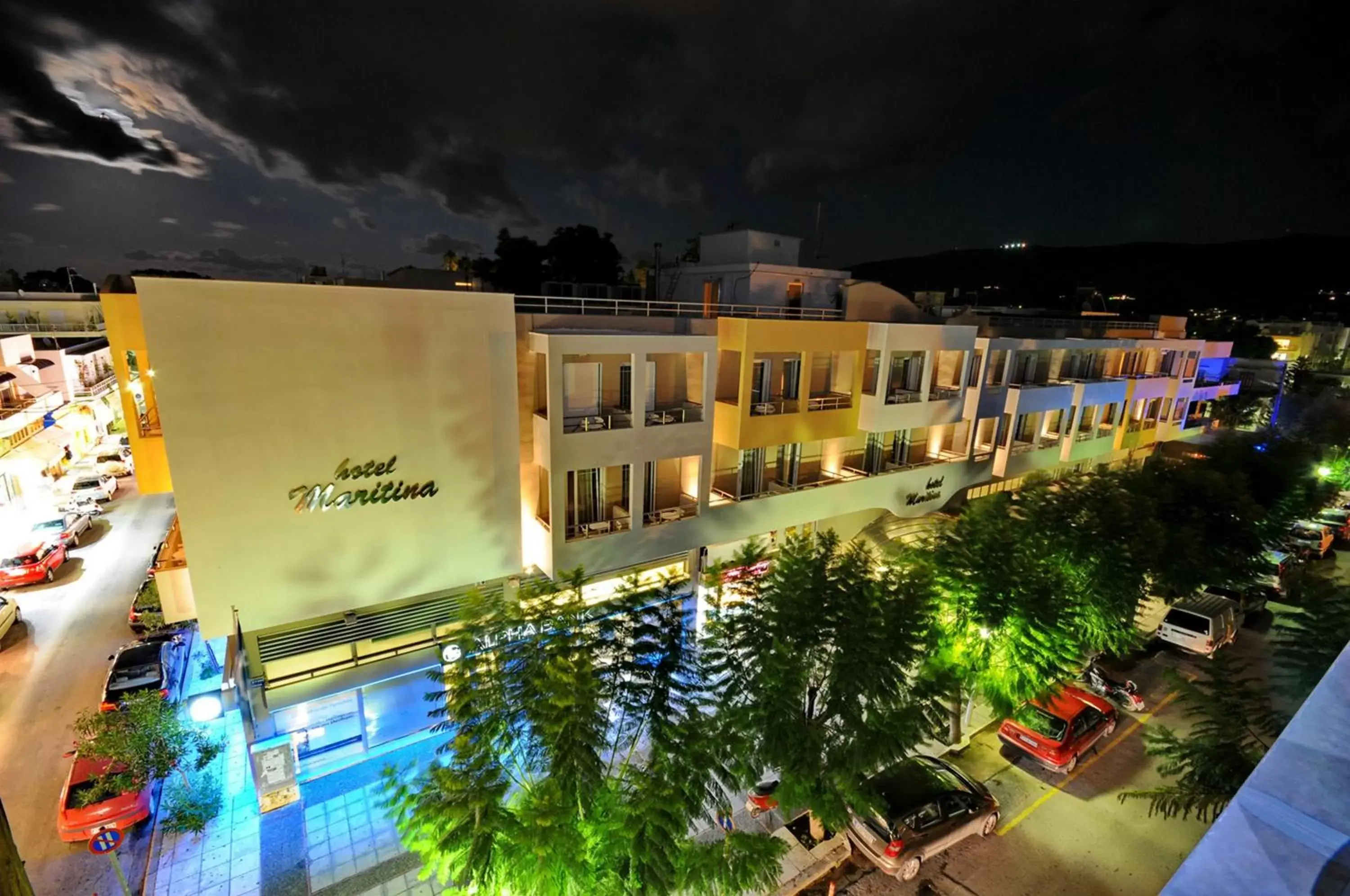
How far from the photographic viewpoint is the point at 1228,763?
361 inches

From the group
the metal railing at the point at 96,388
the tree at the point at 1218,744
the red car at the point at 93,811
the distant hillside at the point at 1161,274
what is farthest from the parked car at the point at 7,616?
the distant hillside at the point at 1161,274

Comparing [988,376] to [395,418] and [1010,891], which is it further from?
[395,418]

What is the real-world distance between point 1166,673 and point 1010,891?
5.85 metres

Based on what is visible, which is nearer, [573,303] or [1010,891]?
[1010,891]

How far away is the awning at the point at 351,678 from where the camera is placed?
42.4 ft

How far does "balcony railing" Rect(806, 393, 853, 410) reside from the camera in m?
18.5

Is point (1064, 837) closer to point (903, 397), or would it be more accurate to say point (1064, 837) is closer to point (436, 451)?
point (903, 397)

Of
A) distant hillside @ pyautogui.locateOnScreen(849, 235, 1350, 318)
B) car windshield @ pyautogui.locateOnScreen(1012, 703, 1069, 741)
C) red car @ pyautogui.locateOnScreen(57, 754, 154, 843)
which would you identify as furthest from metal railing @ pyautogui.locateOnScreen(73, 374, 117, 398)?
distant hillside @ pyautogui.locateOnScreen(849, 235, 1350, 318)

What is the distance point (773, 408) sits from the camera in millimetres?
17641

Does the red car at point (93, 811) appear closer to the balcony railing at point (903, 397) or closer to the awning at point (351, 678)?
the awning at point (351, 678)

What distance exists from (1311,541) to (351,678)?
136 feet

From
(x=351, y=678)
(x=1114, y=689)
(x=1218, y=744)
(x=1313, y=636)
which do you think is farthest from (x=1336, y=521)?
(x=351, y=678)

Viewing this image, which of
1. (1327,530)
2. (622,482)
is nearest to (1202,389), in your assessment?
(1327,530)

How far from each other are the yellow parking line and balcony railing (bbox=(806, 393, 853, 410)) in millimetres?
11834
